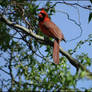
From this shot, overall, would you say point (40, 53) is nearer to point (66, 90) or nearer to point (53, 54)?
point (53, 54)

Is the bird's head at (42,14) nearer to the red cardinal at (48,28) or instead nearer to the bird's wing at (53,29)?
the red cardinal at (48,28)

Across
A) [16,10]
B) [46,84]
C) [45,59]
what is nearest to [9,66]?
[45,59]

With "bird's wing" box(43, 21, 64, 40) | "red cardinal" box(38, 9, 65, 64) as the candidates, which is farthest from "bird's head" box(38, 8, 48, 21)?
"bird's wing" box(43, 21, 64, 40)

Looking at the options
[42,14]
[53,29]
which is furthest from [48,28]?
[42,14]

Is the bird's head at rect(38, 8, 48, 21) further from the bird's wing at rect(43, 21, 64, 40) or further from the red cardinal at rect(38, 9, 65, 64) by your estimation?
the bird's wing at rect(43, 21, 64, 40)

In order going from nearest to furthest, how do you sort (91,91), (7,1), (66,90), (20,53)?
(66,90), (91,91), (20,53), (7,1)

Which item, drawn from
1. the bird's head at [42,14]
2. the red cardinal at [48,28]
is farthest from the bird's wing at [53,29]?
the bird's head at [42,14]

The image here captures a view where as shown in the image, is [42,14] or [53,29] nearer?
[42,14]

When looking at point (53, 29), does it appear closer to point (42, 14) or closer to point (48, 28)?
point (48, 28)

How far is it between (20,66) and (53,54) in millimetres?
557

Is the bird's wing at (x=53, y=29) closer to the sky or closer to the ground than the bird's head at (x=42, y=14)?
closer to the ground

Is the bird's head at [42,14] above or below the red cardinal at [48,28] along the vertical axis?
above

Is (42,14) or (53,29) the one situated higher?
(42,14)

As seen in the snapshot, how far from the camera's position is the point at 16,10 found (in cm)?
403
